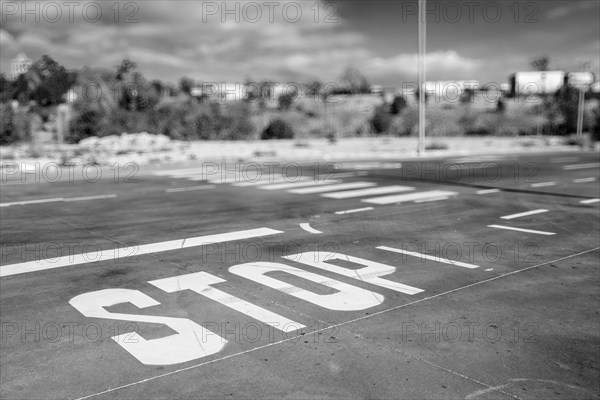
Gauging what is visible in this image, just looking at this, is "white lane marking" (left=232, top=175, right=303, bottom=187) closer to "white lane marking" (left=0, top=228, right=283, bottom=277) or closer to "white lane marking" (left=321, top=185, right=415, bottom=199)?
"white lane marking" (left=321, top=185, right=415, bottom=199)

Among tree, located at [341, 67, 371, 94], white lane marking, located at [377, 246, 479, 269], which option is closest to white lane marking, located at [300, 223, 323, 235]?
white lane marking, located at [377, 246, 479, 269]

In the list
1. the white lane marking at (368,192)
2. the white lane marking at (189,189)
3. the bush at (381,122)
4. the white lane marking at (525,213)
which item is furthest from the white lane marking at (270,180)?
the bush at (381,122)

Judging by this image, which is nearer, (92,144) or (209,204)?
(209,204)

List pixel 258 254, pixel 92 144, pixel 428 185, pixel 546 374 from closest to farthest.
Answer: pixel 546 374 < pixel 258 254 < pixel 428 185 < pixel 92 144

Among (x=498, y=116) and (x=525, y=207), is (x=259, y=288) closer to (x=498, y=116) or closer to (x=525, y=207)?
(x=525, y=207)

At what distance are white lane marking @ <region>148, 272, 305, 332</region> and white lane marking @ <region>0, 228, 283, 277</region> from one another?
5.04ft

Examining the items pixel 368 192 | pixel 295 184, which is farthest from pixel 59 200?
pixel 368 192

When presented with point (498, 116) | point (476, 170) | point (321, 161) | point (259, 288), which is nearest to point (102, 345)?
point (259, 288)

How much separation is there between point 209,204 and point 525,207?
23.2 feet

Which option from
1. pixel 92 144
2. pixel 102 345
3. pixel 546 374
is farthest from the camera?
pixel 92 144

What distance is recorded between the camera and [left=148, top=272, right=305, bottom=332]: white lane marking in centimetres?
527

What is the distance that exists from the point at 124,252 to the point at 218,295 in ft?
8.65

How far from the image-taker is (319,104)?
9206 centimetres

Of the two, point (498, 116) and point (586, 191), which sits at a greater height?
point (498, 116)
